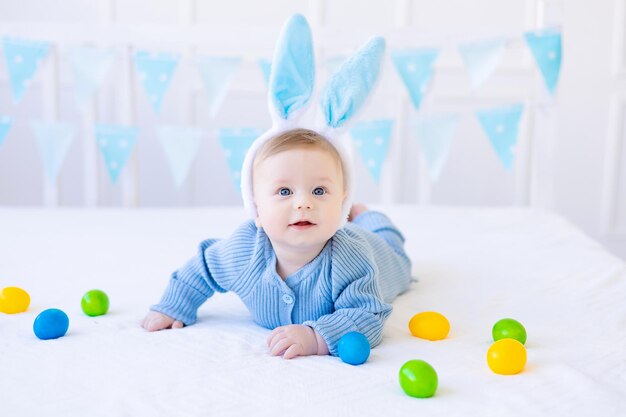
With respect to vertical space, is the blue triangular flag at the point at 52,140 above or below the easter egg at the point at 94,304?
above

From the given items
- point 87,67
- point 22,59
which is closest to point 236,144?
point 87,67

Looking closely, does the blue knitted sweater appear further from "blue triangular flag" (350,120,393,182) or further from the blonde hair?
"blue triangular flag" (350,120,393,182)

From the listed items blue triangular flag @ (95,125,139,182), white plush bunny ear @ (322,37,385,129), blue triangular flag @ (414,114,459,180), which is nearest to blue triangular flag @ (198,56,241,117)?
blue triangular flag @ (95,125,139,182)

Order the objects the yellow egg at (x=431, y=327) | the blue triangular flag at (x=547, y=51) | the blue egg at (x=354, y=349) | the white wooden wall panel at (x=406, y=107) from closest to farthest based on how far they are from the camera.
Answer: the blue egg at (x=354, y=349) < the yellow egg at (x=431, y=327) < the blue triangular flag at (x=547, y=51) < the white wooden wall panel at (x=406, y=107)

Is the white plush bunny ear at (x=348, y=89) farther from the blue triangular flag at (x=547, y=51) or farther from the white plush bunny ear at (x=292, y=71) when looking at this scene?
the blue triangular flag at (x=547, y=51)

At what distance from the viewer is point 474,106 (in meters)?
2.80

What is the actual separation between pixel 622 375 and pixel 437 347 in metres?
0.23

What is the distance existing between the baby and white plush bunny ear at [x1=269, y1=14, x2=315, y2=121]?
4 centimetres

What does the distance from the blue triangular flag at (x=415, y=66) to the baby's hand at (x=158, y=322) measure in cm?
116

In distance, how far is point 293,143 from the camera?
99 cm

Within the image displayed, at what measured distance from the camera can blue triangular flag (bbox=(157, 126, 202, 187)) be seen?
2.06m

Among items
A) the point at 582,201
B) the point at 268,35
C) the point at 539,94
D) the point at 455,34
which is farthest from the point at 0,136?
the point at 582,201

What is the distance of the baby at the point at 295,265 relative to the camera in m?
0.98

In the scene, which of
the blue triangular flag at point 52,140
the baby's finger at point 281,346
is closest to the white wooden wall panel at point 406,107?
the blue triangular flag at point 52,140
